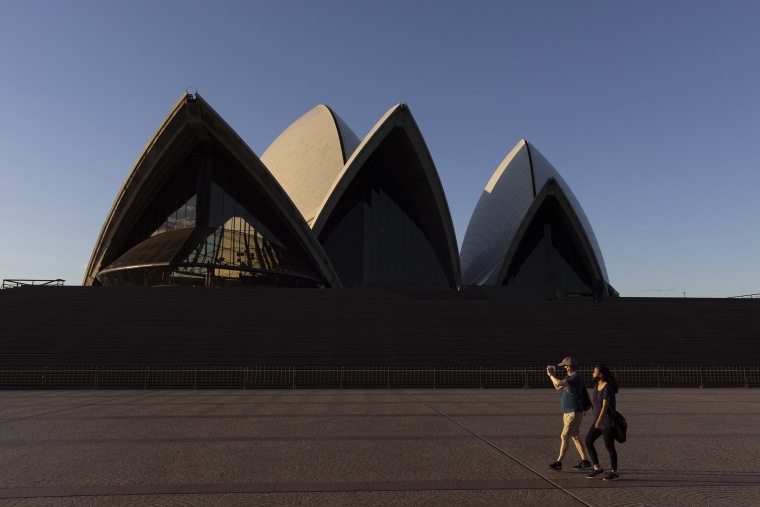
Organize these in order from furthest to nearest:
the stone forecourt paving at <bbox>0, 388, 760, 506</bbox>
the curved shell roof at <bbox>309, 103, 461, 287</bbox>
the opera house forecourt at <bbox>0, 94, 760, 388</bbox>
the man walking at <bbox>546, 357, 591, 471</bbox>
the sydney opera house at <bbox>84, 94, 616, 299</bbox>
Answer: the curved shell roof at <bbox>309, 103, 461, 287</bbox> → the sydney opera house at <bbox>84, 94, 616, 299</bbox> → the opera house forecourt at <bbox>0, 94, 760, 388</bbox> → the man walking at <bbox>546, 357, 591, 471</bbox> → the stone forecourt paving at <bbox>0, 388, 760, 506</bbox>

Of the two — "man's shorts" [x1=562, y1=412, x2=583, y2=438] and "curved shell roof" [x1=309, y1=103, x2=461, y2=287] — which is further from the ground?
"curved shell roof" [x1=309, y1=103, x2=461, y2=287]

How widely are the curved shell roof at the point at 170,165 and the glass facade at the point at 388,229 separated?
8.55ft

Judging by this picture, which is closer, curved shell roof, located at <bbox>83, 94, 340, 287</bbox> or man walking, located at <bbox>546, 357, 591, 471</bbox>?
man walking, located at <bbox>546, 357, 591, 471</bbox>

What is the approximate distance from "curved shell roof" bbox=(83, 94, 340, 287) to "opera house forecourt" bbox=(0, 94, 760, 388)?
106 mm

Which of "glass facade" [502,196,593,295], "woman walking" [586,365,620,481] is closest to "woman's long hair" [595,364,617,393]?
"woman walking" [586,365,620,481]

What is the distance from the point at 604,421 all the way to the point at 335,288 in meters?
22.5

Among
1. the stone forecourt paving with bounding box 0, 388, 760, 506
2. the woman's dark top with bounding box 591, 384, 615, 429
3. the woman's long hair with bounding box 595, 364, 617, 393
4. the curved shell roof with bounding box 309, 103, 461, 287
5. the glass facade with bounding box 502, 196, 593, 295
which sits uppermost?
the curved shell roof with bounding box 309, 103, 461, 287

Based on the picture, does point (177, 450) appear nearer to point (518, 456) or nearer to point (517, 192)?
point (518, 456)

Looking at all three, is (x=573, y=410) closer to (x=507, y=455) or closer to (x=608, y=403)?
(x=608, y=403)

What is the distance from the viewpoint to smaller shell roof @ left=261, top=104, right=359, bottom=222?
41094mm

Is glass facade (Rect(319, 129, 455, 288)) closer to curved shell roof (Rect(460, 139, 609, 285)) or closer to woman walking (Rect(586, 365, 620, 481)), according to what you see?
curved shell roof (Rect(460, 139, 609, 285))

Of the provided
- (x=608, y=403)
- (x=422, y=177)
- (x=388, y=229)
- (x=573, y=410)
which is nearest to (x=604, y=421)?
(x=608, y=403)

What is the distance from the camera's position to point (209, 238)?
33.0 meters

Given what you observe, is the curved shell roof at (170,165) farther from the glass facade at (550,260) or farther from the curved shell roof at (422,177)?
the glass facade at (550,260)
